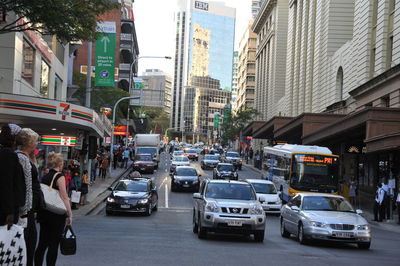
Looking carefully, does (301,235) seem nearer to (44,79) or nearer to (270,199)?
(270,199)

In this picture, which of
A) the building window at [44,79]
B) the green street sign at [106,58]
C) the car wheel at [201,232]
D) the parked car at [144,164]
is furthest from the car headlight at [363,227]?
the parked car at [144,164]

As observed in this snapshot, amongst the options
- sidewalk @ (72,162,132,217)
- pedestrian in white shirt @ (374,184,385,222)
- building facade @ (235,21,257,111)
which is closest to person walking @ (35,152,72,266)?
sidewalk @ (72,162,132,217)

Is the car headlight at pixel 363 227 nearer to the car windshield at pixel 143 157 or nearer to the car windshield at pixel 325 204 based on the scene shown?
the car windshield at pixel 325 204

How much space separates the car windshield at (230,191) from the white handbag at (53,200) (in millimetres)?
8634

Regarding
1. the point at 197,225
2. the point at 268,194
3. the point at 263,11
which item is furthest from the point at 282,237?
the point at 263,11

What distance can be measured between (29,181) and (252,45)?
138m

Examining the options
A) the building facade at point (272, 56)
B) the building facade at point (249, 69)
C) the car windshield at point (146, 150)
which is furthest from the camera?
the building facade at point (249, 69)

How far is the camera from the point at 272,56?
93.8 m

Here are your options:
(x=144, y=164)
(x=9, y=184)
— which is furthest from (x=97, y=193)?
(x=9, y=184)

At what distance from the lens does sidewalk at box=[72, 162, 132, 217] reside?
76.0 feet

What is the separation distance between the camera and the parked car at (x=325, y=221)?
575 inches

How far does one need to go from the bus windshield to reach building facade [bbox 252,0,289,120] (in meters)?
50.9

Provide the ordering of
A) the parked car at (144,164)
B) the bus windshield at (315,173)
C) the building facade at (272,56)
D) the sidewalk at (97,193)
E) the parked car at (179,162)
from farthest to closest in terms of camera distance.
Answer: the building facade at (272,56), the parked car at (179,162), the parked car at (144,164), the bus windshield at (315,173), the sidewalk at (97,193)

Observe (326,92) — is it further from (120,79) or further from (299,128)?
(120,79)
